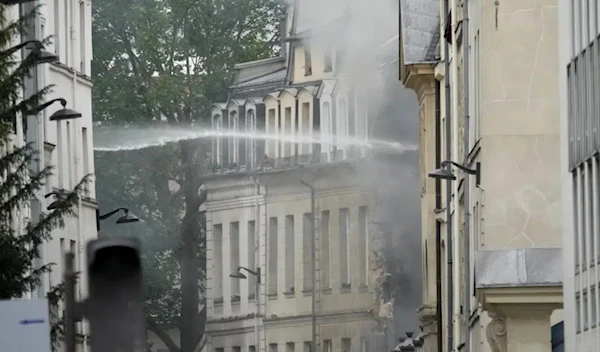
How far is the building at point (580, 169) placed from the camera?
27.8 metres

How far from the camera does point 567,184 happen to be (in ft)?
101

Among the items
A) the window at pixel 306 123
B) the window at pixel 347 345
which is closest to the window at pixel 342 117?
the window at pixel 306 123

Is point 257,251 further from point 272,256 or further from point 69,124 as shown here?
point 69,124

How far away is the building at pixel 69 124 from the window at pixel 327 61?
22.0 meters

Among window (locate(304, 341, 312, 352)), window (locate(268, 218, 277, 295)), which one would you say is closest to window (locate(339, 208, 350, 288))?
window (locate(304, 341, 312, 352))

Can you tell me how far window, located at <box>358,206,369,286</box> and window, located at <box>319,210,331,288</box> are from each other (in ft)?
10.5

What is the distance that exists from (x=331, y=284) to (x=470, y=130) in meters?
42.1

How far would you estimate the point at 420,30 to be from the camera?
2153 inches

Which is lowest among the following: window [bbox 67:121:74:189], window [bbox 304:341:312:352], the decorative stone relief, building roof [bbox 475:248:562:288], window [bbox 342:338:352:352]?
window [bbox 304:341:312:352]

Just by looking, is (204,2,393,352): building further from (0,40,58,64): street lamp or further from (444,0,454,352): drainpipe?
(0,40,58,64): street lamp

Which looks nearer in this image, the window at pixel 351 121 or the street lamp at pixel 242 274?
the window at pixel 351 121

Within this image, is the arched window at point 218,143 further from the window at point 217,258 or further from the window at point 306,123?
the window at point 306,123

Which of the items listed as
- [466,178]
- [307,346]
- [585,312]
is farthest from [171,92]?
[585,312]

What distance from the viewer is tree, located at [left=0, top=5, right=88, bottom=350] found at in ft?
97.9
